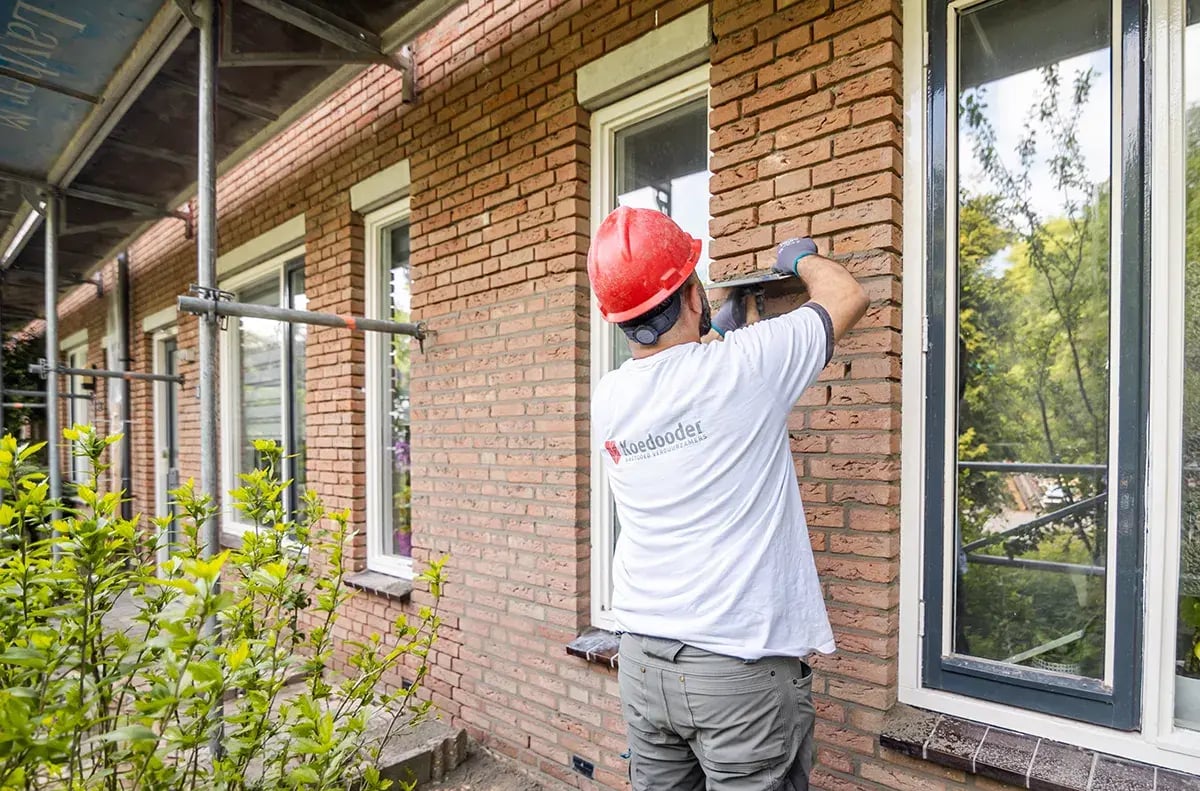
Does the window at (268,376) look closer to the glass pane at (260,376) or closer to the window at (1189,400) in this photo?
the glass pane at (260,376)

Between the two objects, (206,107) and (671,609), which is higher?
(206,107)

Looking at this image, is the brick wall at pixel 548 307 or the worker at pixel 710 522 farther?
the brick wall at pixel 548 307

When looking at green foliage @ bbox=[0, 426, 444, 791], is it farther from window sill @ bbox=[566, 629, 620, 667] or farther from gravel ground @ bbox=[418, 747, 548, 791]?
gravel ground @ bbox=[418, 747, 548, 791]

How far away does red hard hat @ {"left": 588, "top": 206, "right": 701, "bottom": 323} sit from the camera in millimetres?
1710

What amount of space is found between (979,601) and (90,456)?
2.65 meters

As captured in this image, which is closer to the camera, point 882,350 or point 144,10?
point 882,350

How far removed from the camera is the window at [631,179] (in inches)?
115

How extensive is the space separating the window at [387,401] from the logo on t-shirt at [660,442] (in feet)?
9.13

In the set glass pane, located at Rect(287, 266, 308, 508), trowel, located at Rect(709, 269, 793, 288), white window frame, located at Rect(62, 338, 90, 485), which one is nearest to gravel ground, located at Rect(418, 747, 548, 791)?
trowel, located at Rect(709, 269, 793, 288)

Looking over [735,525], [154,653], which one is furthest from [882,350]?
[154,653]

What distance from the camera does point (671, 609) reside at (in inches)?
66.2

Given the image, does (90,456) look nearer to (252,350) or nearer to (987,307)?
(987,307)

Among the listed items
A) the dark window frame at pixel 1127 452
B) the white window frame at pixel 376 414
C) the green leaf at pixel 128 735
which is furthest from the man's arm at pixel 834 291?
the white window frame at pixel 376 414

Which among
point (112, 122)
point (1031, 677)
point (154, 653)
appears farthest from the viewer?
point (112, 122)
